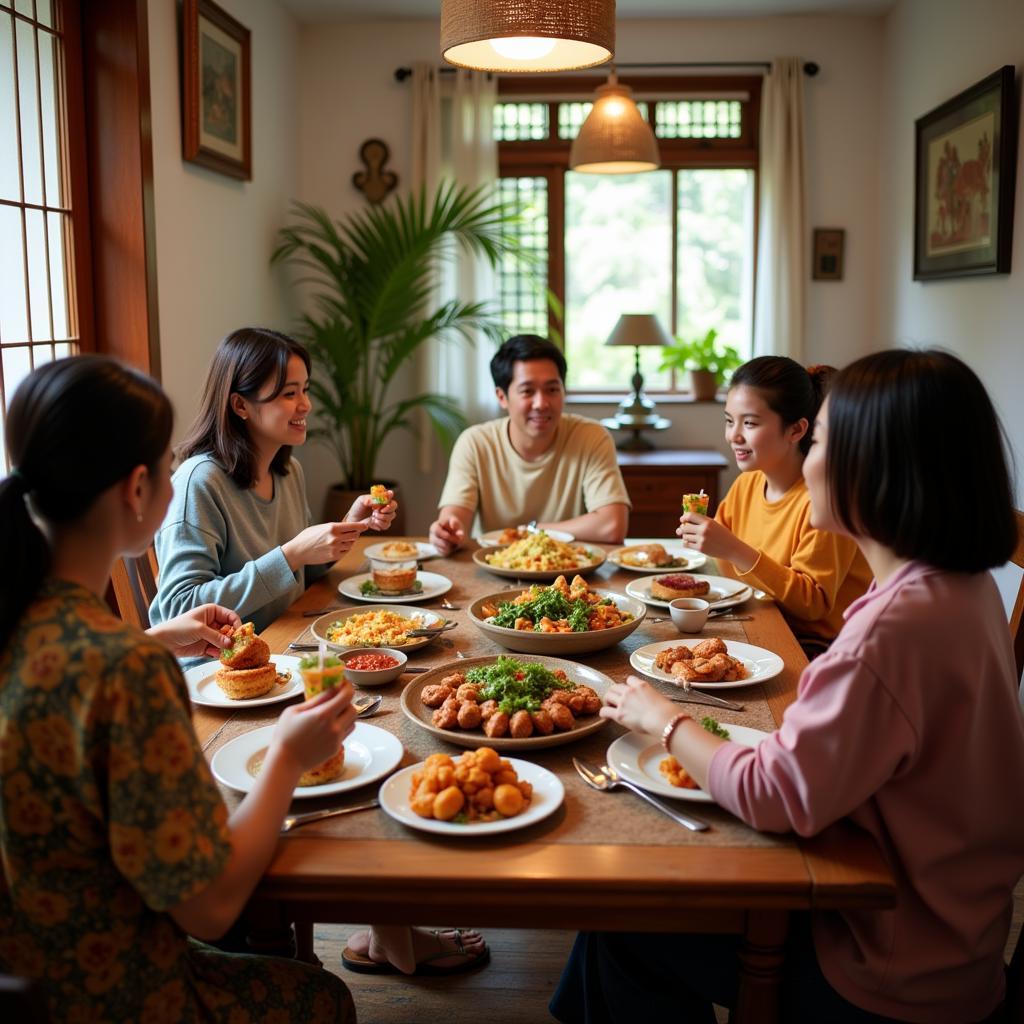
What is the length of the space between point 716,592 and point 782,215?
3.56 metres

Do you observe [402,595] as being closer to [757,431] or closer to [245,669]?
[245,669]

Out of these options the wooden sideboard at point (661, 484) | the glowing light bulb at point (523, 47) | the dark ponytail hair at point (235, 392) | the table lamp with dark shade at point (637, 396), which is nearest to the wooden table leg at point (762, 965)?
the dark ponytail hair at point (235, 392)

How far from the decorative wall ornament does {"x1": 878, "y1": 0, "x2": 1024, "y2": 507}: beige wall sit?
2611mm

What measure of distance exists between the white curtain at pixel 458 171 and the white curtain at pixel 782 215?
1.43 m

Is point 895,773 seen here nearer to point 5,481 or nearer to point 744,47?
point 5,481

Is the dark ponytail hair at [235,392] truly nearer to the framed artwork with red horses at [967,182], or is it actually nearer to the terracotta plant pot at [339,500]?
the terracotta plant pot at [339,500]

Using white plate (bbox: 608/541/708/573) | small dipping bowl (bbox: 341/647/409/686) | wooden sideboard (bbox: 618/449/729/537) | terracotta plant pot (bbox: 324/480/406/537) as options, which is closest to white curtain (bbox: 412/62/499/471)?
terracotta plant pot (bbox: 324/480/406/537)

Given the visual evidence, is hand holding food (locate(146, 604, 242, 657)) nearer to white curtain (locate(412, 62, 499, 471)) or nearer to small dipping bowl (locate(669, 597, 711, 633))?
small dipping bowl (locate(669, 597, 711, 633))

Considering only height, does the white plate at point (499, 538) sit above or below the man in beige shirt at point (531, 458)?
below

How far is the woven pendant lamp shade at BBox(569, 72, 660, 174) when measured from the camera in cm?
342

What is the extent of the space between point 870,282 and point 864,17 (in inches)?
53.1

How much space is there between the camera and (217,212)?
4.39 meters

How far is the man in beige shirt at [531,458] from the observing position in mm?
3324

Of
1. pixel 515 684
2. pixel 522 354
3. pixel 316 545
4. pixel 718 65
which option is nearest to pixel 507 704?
pixel 515 684
